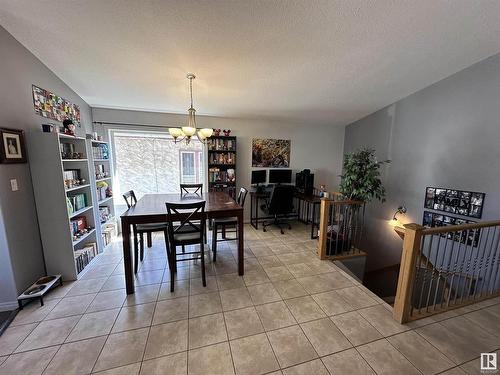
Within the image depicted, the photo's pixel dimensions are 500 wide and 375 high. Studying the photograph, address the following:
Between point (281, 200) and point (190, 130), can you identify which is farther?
point (281, 200)

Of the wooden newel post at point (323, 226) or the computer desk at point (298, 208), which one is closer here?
the wooden newel post at point (323, 226)

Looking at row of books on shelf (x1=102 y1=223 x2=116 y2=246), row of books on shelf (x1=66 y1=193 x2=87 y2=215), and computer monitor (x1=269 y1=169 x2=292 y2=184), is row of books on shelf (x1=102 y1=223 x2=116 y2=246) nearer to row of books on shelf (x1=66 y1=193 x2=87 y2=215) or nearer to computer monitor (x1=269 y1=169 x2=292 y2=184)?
row of books on shelf (x1=66 y1=193 x2=87 y2=215)

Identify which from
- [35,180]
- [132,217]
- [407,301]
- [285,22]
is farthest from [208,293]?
[285,22]

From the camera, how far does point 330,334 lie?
173 centimetres

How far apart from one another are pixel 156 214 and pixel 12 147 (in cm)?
145

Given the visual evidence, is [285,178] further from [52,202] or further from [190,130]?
[52,202]

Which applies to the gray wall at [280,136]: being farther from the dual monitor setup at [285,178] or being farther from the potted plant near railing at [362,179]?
the potted plant near railing at [362,179]

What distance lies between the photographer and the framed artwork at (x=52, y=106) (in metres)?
2.27

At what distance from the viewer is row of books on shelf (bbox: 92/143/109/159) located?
3.37 metres

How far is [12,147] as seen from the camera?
6.38 ft

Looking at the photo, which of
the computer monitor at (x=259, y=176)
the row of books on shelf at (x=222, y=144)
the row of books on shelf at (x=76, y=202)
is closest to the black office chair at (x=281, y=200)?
the computer monitor at (x=259, y=176)

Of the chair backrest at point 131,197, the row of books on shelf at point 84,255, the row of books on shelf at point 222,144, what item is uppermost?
the row of books on shelf at point 222,144

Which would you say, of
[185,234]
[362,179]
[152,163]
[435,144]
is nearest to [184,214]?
[185,234]

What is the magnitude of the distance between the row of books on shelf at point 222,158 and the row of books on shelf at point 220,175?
167 millimetres
